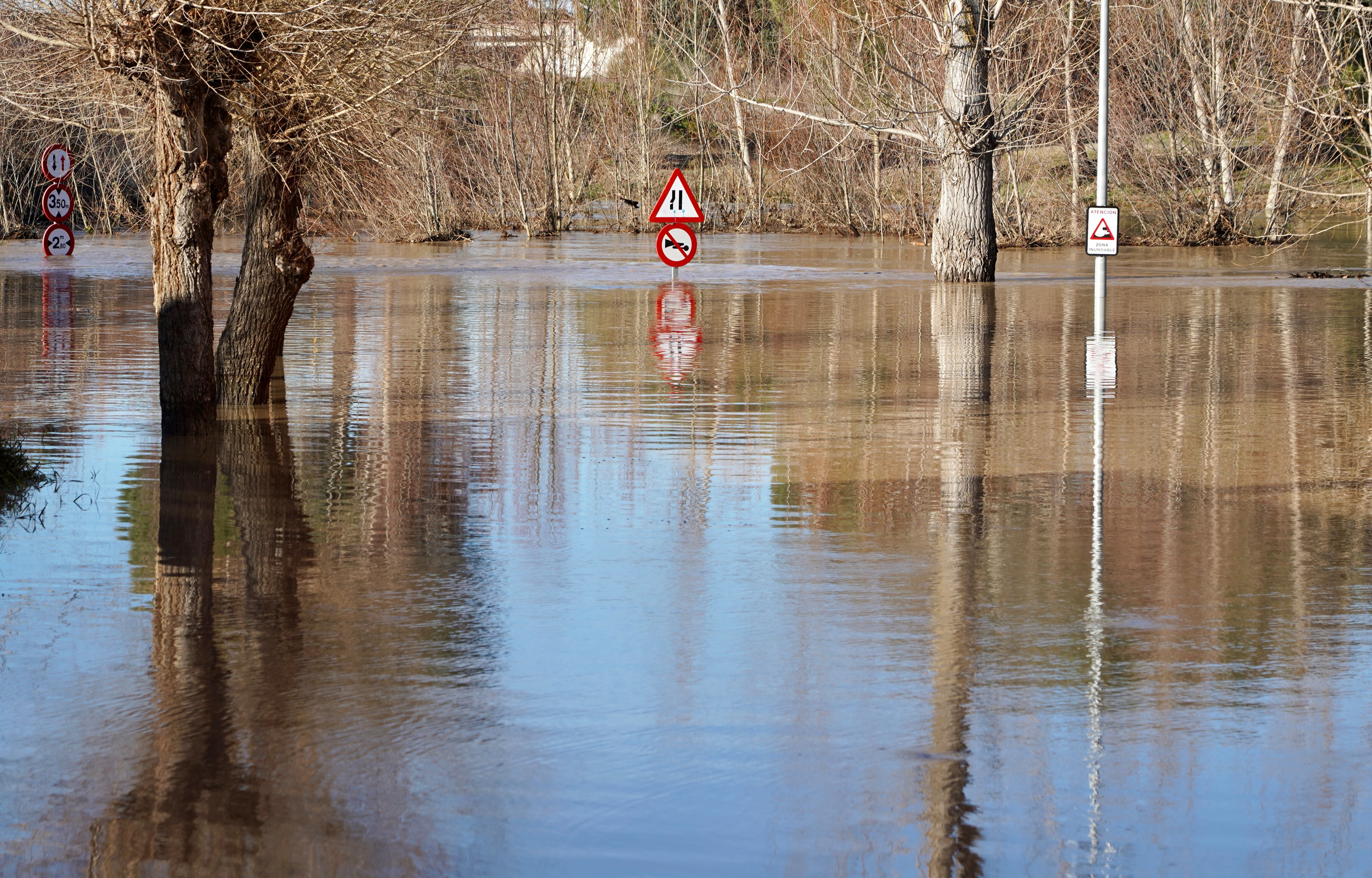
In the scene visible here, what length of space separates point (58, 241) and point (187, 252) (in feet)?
72.9

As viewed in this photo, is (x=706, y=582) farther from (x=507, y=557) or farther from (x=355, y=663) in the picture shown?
(x=355, y=663)

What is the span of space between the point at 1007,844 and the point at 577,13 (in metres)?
46.3

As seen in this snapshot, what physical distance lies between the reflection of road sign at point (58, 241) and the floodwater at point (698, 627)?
1755 centimetres

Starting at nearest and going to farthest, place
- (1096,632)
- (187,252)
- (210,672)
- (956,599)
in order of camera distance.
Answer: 1. (210,672)
2. (1096,632)
3. (956,599)
4. (187,252)

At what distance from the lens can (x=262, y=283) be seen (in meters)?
13.3

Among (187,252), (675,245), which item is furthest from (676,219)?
(187,252)

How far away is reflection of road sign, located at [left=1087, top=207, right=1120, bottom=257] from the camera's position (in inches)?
795

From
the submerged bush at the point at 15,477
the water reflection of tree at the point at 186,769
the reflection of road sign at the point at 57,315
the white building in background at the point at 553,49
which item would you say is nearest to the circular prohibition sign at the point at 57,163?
the reflection of road sign at the point at 57,315

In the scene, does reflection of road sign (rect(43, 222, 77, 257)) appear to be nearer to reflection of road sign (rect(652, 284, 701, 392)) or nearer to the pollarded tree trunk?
reflection of road sign (rect(652, 284, 701, 392))

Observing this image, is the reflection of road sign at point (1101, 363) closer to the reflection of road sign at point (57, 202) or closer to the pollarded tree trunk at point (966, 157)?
the pollarded tree trunk at point (966, 157)

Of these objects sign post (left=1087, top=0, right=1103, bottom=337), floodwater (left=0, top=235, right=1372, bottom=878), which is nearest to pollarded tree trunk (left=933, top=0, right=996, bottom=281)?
sign post (left=1087, top=0, right=1103, bottom=337)

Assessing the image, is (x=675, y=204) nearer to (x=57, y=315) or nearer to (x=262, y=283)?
(x=57, y=315)

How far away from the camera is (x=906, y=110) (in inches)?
1112

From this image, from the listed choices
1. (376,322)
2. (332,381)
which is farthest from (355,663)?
(376,322)
